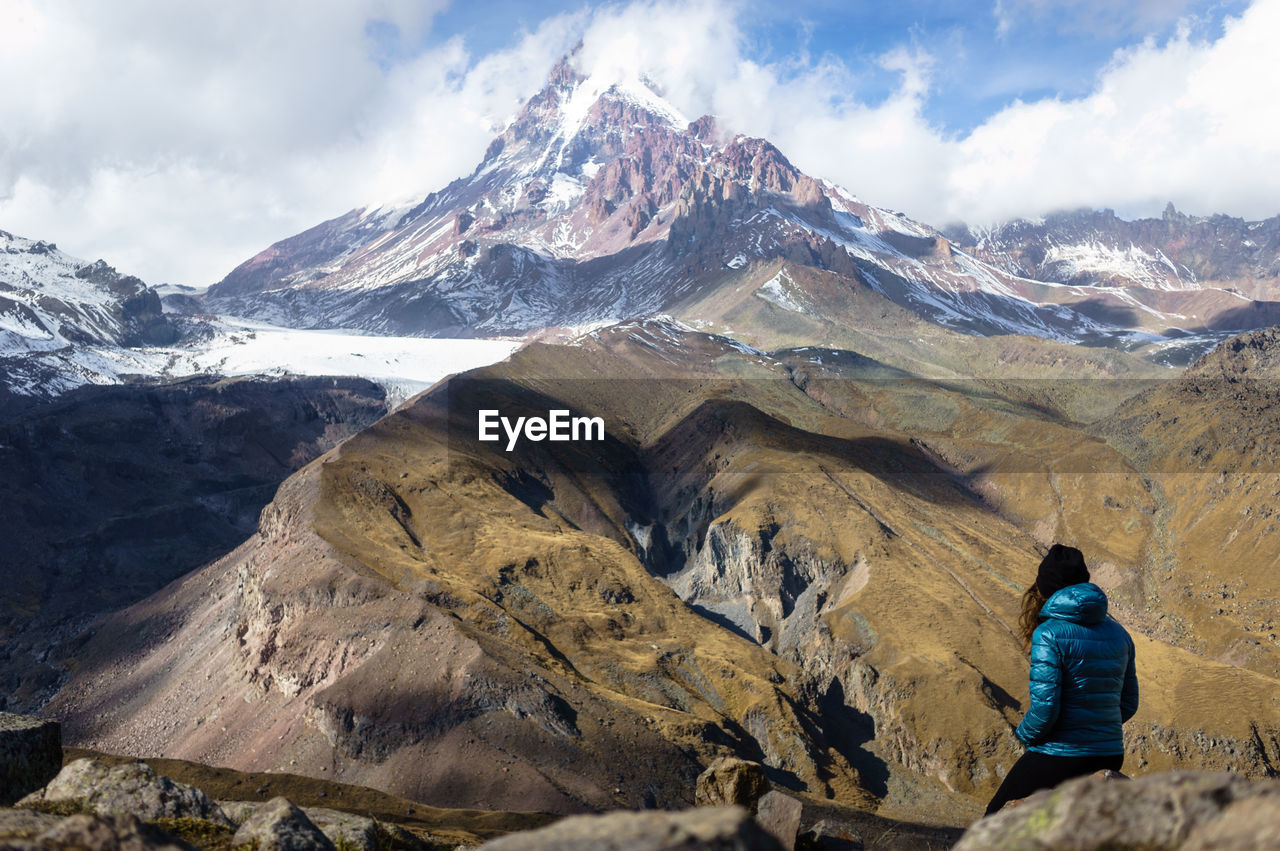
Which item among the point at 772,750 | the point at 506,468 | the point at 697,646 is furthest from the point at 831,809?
the point at 506,468

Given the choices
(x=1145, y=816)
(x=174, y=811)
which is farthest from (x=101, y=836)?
(x=1145, y=816)

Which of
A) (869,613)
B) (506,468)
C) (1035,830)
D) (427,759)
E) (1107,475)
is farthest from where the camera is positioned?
(1107,475)

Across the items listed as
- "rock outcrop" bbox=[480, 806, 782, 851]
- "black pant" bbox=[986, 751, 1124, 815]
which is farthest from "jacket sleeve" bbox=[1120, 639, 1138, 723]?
"rock outcrop" bbox=[480, 806, 782, 851]

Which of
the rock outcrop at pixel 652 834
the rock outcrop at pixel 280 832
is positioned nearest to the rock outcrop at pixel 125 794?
the rock outcrop at pixel 280 832

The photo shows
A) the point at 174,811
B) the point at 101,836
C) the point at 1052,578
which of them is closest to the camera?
the point at 101,836

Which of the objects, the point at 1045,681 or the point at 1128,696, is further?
the point at 1128,696

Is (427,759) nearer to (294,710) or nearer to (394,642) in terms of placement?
(394,642)
